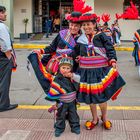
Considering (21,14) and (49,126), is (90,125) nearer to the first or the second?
(49,126)

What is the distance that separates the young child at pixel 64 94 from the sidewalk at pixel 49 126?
15 cm

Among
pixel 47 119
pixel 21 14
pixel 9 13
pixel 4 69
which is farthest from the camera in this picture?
pixel 21 14

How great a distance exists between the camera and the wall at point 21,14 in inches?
945

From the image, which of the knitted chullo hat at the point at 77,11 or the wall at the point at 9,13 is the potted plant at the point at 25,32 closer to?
the wall at the point at 9,13

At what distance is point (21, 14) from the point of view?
79.4 feet

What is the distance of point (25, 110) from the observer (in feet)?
22.4

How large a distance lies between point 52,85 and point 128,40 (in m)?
19.1

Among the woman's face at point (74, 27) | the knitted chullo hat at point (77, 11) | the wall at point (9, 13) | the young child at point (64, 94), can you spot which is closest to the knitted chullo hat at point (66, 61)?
the young child at point (64, 94)

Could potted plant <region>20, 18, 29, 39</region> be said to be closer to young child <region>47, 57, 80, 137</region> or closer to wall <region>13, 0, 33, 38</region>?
wall <region>13, 0, 33, 38</region>

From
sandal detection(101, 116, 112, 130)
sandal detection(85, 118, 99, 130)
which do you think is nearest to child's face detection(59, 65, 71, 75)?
sandal detection(85, 118, 99, 130)

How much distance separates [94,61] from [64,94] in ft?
2.10

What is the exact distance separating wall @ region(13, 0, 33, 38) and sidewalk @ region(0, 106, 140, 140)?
58.8ft

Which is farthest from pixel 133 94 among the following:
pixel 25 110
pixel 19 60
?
pixel 19 60

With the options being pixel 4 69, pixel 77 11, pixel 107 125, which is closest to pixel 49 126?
pixel 107 125
